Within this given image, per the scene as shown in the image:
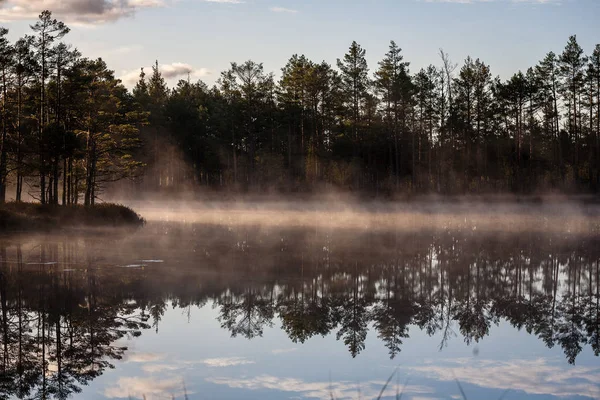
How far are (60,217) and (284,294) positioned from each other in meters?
29.4

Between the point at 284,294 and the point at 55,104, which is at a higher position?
the point at 55,104

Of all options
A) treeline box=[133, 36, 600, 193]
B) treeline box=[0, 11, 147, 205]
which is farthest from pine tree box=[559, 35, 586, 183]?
treeline box=[0, 11, 147, 205]

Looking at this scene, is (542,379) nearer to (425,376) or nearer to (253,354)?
(425,376)

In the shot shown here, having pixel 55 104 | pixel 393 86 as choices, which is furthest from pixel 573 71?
pixel 55 104

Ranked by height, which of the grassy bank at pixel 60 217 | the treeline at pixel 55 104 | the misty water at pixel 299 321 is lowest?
the misty water at pixel 299 321

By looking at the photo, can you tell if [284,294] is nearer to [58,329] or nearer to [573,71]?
[58,329]

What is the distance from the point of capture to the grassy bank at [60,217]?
41.7 metres

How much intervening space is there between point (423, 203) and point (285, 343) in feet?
187

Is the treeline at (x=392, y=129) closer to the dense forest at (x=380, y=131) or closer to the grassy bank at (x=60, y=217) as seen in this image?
the dense forest at (x=380, y=131)

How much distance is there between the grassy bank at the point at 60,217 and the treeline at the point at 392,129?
114 feet

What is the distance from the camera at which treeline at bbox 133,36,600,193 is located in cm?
7844

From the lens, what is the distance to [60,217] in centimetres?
4447

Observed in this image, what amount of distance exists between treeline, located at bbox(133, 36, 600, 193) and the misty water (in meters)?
49.7

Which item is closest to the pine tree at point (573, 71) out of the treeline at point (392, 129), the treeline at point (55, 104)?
the treeline at point (392, 129)
